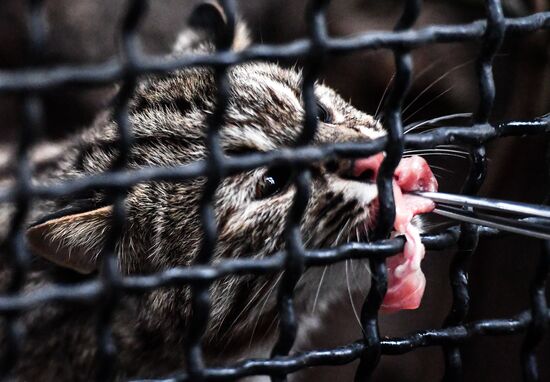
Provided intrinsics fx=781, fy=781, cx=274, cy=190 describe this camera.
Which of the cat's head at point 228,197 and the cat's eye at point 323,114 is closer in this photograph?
the cat's head at point 228,197

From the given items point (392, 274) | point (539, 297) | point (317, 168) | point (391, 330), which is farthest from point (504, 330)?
point (391, 330)

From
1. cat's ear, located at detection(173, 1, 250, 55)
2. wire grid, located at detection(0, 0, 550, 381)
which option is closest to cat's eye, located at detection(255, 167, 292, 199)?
wire grid, located at detection(0, 0, 550, 381)

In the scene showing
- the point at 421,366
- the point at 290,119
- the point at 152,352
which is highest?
the point at 290,119

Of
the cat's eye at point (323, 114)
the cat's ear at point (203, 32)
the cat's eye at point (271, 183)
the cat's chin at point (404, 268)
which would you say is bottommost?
the cat's chin at point (404, 268)

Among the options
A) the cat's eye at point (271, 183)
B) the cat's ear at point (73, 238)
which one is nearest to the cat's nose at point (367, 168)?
the cat's eye at point (271, 183)

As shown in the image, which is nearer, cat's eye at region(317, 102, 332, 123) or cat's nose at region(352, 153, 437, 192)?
cat's nose at region(352, 153, 437, 192)

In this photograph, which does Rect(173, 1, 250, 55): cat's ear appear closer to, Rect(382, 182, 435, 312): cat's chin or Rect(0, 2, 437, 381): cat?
Rect(0, 2, 437, 381): cat

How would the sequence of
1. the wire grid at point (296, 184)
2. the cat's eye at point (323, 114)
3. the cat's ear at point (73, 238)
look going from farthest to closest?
the cat's eye at point (323, 114)
the cat's ear at point (73, 238)
the wire grid at point (296, 184)

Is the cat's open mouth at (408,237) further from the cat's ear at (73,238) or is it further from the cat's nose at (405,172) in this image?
the cat's ear at (73,238)

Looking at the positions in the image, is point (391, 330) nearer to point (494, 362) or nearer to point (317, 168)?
point (494, 362)
